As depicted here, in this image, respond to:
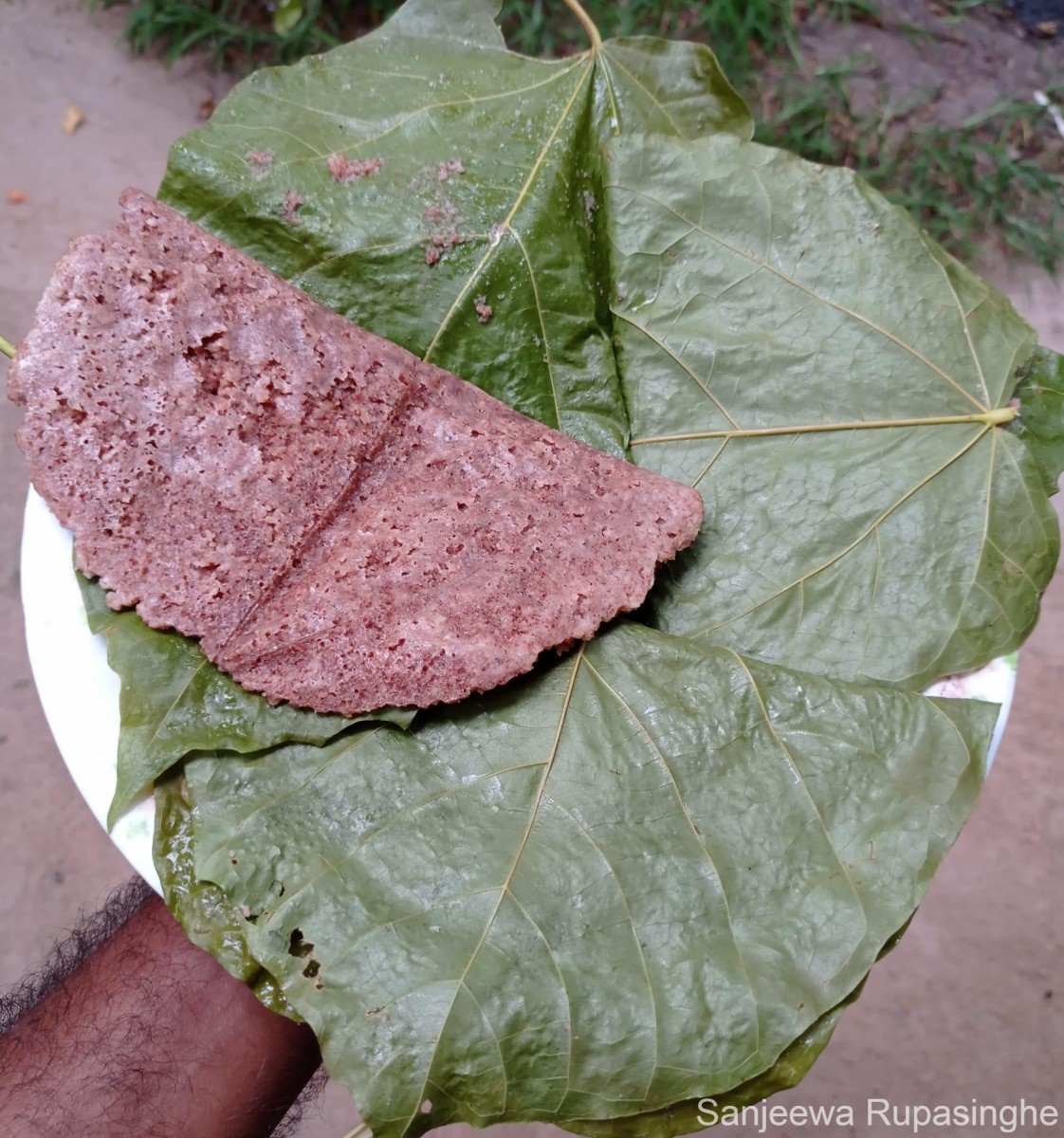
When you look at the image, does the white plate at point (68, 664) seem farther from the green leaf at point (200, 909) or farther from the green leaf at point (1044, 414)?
the green leaf at point (1044, 414)

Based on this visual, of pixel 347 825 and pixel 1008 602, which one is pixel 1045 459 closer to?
pixel 1008 602

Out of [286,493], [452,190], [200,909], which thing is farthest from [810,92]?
[200,909]

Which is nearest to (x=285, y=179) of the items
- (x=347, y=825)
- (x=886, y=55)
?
(x=347, y=825)

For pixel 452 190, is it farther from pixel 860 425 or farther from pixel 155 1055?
pixel 155 1055

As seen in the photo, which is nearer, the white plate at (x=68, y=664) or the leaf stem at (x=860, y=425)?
the white plate at (x=68, y=664)

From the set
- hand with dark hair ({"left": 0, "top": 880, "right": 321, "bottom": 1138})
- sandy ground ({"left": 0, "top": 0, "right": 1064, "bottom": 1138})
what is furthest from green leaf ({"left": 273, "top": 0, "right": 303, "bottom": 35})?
hand with dark hair ({"left": 0, "top": 880, "right": 321, "bottom": 1138})

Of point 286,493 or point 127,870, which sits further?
point 127,870

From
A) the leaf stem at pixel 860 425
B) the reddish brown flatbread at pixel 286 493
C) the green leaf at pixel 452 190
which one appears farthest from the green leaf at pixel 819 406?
the reddish brown flatbread at pixel 286 493
